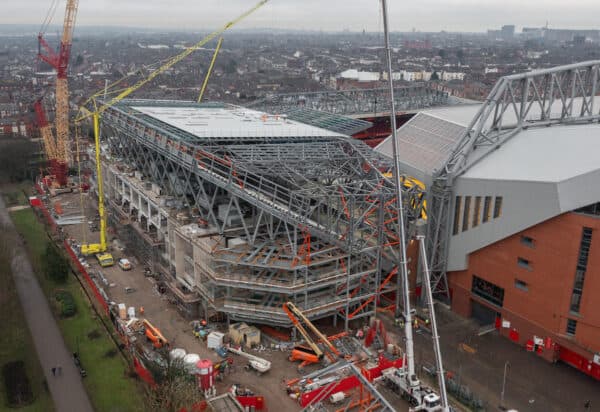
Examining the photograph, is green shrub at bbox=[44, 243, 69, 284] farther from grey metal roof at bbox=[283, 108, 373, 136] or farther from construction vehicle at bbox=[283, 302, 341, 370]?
grey metal roof at bbox=[283, 108, 373, 136]

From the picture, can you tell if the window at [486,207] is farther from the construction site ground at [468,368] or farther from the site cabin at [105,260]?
the site cabin at [105,260]

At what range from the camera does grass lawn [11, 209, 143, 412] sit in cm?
2897

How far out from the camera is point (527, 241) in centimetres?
3444

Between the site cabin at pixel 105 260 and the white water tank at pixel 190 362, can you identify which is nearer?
the white water tank at pixel 190 362

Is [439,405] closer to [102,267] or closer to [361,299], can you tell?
[361,299]

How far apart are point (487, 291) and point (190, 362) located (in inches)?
797

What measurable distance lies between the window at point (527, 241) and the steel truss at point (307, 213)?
24.2 ft

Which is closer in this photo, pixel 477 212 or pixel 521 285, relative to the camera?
pixel 521 285

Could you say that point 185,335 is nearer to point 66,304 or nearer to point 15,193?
point 66,304

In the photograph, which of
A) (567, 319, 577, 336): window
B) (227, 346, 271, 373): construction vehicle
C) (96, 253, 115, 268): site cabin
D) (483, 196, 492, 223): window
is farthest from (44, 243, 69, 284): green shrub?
(567, 319, 577, 336): window

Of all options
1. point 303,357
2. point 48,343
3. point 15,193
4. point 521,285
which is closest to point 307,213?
point 303,357

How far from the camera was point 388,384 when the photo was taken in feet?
99.3

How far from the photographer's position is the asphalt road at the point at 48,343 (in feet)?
95.8

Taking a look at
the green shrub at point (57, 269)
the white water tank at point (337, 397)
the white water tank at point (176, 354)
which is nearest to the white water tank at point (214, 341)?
the white water tank at point (176, 354)
